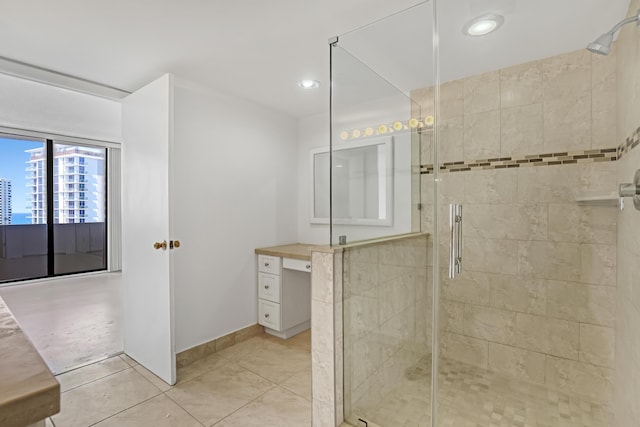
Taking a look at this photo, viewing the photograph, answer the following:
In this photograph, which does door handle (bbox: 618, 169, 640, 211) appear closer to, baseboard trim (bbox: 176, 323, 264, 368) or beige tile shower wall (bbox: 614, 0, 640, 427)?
beige tile shower wall (bbox: 614, 0, 640, 427)

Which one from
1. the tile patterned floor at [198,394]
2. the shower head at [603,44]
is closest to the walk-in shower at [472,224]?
the tile patterned floor at [198,394]

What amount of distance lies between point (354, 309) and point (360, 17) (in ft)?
5.31

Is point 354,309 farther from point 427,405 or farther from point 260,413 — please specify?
point 260,413

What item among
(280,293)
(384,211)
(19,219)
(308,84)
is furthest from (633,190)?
(19,219)

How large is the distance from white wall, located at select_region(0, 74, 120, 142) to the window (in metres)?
0.33

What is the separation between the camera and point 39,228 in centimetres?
468

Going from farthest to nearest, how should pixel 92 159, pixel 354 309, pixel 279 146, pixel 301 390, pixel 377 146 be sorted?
pixel 92 159 < pixel 279 146 < pixel 377 146 < pixel 301 390 < pixel 354 309

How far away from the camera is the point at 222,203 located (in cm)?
271

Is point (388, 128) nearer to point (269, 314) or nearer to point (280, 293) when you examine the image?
point (280, 293)

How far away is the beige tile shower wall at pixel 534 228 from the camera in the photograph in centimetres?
189

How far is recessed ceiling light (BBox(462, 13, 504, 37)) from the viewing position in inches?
66.4

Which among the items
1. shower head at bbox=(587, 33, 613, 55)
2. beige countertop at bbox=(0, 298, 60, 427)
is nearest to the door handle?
shower head at bbox=(587, 33, 613, 55)

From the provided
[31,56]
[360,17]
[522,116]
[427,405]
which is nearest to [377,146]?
[360,17]

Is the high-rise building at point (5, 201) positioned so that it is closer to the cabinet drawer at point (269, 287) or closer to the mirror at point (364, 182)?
the cabinet drawer at point (269, 287)
